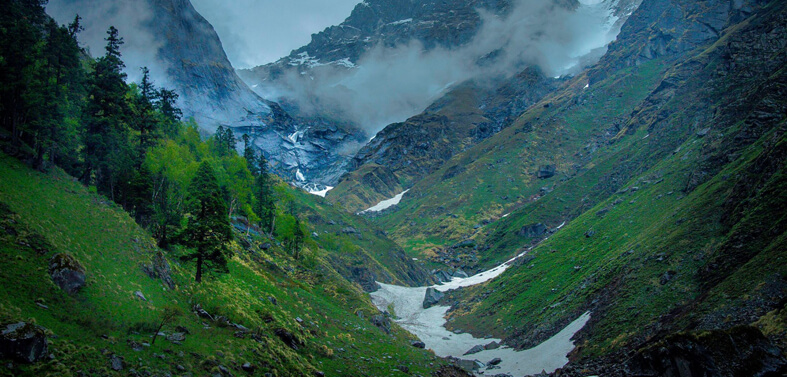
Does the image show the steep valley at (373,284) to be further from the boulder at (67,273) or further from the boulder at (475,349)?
the boulder at (475,349)

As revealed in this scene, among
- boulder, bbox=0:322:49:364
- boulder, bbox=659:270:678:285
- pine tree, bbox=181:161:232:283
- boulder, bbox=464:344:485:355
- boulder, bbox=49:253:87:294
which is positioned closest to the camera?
boulder, bbox=0:322:49:364

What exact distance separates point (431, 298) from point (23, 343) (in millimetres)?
103912

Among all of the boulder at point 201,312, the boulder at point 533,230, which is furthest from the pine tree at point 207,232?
the boulder at point 533,230

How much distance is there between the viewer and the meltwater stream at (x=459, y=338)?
46.8 metres

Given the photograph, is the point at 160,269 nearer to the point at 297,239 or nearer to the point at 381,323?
the point at 381,323

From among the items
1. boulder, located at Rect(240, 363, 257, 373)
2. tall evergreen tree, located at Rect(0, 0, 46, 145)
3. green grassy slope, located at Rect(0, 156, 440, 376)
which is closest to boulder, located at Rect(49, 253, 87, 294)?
green grassy slope, located at Rect(0, 156, 440, 376)

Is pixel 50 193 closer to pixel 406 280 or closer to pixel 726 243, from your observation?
pixel 726 243

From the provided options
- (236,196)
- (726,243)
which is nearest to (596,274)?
(726,243)

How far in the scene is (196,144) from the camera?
8562cm

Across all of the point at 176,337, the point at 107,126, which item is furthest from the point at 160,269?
the point at 107,126

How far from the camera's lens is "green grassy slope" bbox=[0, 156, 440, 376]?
1520 centimetres

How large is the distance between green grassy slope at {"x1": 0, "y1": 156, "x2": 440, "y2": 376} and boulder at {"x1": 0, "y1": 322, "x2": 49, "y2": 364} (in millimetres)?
338

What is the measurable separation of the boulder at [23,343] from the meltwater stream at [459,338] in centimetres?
4465

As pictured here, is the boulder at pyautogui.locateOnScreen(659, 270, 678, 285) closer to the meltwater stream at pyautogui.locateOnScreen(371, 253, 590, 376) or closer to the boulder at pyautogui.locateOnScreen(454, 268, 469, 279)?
the meltwater stream at pyautogui.locateOnScreen(371, 253, 590, 376)
